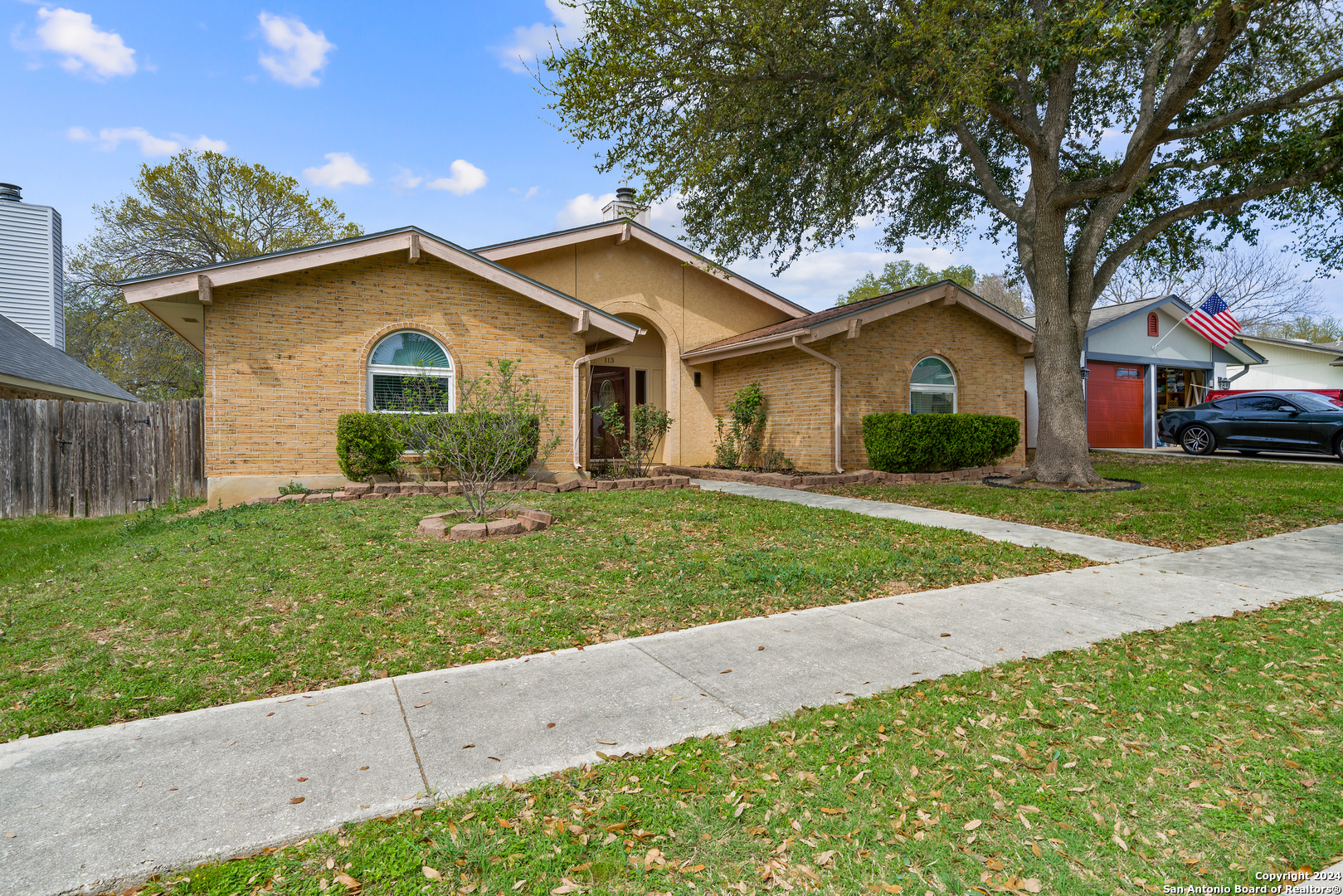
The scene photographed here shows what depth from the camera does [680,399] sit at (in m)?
16.0

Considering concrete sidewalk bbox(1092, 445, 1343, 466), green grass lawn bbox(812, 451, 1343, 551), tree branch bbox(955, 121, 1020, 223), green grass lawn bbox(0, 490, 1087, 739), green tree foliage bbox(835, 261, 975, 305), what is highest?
green tree foliage bbox(835, 261, 975, 305)

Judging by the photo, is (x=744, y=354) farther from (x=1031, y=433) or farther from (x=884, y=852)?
(x=884, y=852)

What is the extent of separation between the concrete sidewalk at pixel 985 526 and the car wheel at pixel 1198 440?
13.2 metres

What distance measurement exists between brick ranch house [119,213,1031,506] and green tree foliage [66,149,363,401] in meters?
14.1

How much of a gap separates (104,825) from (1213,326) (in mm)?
26285

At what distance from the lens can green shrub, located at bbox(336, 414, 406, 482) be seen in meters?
10.3

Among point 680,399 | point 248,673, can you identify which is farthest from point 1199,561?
point 680,399

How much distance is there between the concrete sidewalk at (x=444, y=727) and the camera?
7.62 feet

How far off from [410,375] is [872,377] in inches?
351

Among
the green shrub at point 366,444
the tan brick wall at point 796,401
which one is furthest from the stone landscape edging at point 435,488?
the tan brick wall at point 796,401

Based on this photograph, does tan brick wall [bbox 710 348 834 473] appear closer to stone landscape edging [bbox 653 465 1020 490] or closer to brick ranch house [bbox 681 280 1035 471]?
brick ranch house [bbox 681 280 1035 471]

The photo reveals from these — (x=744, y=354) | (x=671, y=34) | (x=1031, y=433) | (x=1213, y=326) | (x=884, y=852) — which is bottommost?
(x=884, y=852)

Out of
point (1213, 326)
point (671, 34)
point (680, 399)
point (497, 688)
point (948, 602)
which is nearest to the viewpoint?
Result: point (497, 688)

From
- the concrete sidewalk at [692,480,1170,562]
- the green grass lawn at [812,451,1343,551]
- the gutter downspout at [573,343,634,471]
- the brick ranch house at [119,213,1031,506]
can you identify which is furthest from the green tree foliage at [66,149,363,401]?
the green grass lawn at [812,451,1343,551]
